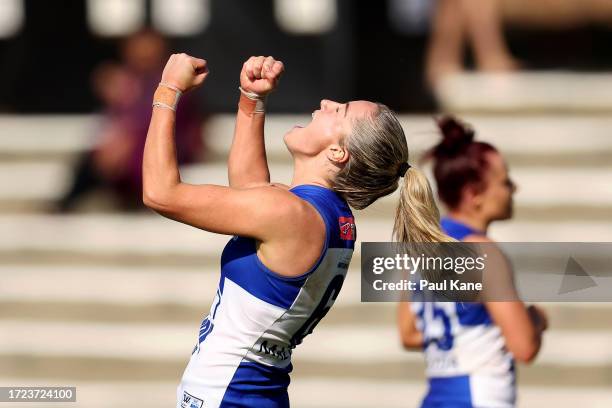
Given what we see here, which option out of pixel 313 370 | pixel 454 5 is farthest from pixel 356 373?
pixel 454 5

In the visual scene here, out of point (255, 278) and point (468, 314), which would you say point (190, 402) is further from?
point (468, 314)

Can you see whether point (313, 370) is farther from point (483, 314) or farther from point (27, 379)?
point (483, 314)

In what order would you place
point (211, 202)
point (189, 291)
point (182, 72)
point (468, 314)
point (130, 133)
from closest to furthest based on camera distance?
point (211, 202) → point (182, 72) → point (468, 314) → point (189, 291) → point (130, 133)

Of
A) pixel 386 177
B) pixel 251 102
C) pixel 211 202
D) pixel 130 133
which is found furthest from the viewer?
pixel 130 133

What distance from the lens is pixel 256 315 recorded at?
3236mm

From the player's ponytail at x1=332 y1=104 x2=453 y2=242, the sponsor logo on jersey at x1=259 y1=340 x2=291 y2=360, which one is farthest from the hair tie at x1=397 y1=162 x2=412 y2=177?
the sponsor logo on jersey at x1=259 y1=340 x2=291 y2=360

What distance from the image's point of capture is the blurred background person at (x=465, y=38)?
27.5 feet

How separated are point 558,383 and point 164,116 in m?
4.62

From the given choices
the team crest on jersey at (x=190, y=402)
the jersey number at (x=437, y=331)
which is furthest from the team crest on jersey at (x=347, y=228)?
the jersey number at (x=437, y=331)

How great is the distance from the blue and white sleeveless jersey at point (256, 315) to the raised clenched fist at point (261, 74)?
348 millimetres

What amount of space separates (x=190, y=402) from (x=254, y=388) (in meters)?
0.18

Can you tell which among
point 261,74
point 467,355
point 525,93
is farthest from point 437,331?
point 525,93

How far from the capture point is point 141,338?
767 cm

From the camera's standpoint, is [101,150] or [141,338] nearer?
[141,338]
